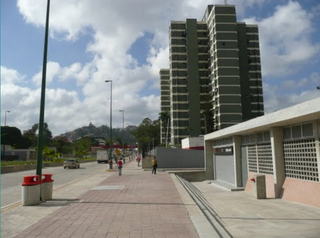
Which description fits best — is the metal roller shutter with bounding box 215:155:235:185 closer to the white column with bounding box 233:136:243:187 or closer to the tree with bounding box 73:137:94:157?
the white column with bounding box 233:136:243:187

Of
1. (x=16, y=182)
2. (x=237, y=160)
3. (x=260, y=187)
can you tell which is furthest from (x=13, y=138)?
(x=260, y=187)

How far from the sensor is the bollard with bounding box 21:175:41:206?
1044cm

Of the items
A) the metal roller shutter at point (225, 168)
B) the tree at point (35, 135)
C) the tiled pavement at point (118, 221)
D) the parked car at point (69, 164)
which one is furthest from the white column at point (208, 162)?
the tree at point (35, 135)

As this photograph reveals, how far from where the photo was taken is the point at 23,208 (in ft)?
32.7

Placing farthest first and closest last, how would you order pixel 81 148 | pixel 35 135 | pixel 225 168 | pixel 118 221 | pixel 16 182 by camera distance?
1. pixel 35 135
2. pixel 81 148
3. pixel 225 168
4. pixel 16 182
5. pixel 118 221

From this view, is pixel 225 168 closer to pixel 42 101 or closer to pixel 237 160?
pixel 237 160

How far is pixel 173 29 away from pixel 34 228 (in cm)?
8883

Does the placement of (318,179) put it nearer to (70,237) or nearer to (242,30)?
(70,237)

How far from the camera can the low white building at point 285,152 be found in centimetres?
1143

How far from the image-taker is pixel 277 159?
14.4 m

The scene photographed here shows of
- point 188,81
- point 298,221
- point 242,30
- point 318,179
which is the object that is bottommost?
point 298,221

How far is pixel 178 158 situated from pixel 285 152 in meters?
27.3

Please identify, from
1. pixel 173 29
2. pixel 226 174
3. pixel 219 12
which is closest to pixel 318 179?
pixel 226 174

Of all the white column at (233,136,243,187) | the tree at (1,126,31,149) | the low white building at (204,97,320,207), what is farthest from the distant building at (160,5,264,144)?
the low white building at (204,97,320,207)
